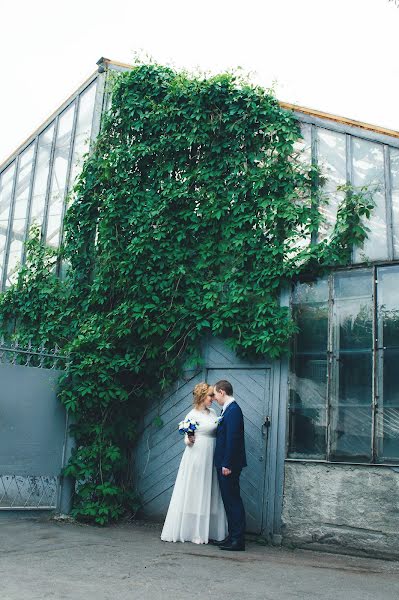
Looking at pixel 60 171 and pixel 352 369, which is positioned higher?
pixel 60 171

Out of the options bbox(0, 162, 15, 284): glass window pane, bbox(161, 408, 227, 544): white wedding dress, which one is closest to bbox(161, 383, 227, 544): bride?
bbox(161, 408, 227, 544): white wedding dress

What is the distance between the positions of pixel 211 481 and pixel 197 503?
30cm

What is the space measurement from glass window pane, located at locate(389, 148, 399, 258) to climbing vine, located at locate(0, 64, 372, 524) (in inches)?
13.8

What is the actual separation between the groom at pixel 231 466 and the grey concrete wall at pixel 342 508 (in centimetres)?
78

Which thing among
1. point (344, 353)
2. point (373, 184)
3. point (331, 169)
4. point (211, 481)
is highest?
point (331, 169)

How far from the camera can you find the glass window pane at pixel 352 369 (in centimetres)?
812

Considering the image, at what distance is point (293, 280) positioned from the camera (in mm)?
8977

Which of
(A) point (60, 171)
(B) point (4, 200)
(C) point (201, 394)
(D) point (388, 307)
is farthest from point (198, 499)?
(B) point (4, 200)

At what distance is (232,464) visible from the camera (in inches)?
309

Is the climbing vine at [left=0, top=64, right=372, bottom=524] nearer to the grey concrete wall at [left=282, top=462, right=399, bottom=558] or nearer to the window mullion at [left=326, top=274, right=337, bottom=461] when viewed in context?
the window mullion at [left=326, top=274, right=337, bottom=461]

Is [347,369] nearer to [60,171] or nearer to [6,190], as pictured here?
[60,171]

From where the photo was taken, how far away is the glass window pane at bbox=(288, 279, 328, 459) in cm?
846

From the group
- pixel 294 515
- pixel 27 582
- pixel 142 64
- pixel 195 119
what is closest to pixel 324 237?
pixel 195 119

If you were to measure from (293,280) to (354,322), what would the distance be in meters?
0.99
